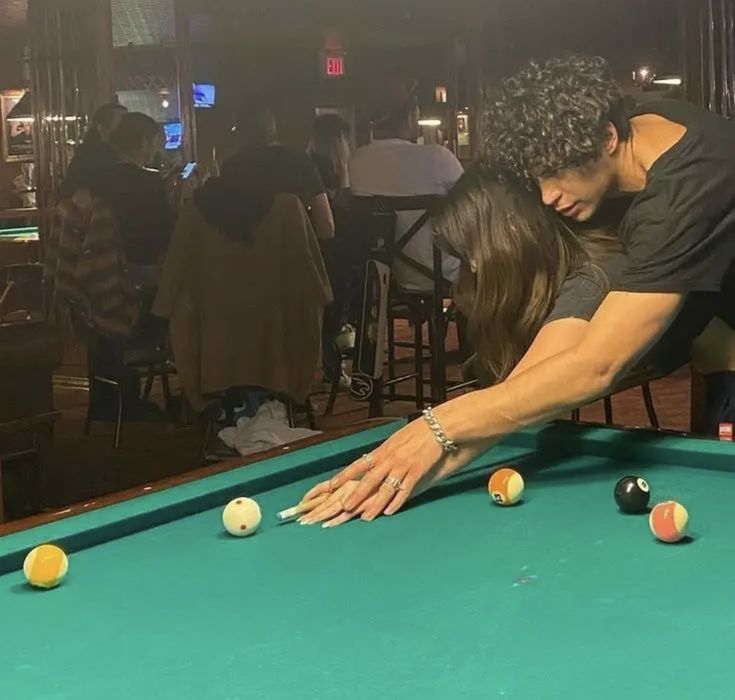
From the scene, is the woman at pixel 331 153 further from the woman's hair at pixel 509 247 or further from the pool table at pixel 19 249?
the woman's hair at pixel 509 247

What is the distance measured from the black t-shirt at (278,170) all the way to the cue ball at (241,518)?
3500mm

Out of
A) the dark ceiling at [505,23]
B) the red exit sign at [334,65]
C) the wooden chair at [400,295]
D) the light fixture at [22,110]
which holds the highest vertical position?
the dark ceiling at [505,23]

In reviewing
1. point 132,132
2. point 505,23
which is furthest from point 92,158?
point 505,23

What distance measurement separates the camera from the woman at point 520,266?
2.12 meters

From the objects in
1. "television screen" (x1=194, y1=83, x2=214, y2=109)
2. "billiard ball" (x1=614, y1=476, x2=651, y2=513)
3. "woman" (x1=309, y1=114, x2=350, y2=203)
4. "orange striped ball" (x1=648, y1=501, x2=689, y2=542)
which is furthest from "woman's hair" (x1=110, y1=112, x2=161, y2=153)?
"orange striped ball" (x1=648, y1=501, x2=689, y2=542)

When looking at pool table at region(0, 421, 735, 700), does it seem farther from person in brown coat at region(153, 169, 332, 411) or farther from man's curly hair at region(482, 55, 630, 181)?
person in brown coat at region(153, 169, 332, 411)

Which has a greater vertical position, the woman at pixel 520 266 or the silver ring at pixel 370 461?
the woman at pixel 520 266

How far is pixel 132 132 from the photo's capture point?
492 centimetres

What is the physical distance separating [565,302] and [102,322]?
3.34 m

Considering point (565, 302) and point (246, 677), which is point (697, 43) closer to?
point (565, 302)

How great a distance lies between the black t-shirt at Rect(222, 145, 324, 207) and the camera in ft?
16.6

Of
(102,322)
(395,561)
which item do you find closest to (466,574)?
(395,561)

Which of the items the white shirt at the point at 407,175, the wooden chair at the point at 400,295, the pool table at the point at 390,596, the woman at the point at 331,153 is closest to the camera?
the pool table at the point at 390,596

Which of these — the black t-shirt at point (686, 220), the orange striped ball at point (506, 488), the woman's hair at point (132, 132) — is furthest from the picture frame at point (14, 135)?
the orange striped ball at point (506, 488)
